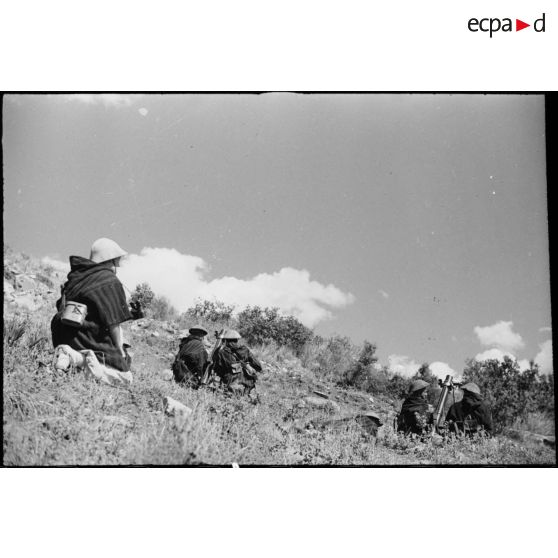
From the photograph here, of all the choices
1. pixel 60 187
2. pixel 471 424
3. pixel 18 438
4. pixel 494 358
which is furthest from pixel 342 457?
pixel 60 187

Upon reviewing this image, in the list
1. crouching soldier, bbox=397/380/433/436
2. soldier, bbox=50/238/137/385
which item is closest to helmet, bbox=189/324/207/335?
soldier, bbox=50/238/137/385

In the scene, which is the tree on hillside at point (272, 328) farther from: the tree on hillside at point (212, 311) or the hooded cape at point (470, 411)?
the hooded cape at point (470, 411)

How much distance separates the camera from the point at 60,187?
7.77 meters

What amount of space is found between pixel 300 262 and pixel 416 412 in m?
2.18

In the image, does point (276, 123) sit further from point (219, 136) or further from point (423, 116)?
point (423, 116)

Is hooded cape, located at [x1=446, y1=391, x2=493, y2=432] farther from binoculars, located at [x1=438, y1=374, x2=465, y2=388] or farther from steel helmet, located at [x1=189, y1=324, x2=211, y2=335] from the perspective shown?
steel helmet, located at [x1=189, y1=324, x2=211, y2=335]

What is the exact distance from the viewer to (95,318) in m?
7.63

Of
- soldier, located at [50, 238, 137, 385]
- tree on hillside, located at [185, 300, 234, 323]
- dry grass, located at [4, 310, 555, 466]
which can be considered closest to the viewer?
dry grass, located at [4, 310, 555, 466]

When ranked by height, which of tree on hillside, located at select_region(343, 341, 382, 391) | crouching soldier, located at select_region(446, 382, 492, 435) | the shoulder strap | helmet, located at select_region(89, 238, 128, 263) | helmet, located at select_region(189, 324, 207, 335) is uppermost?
helmet, located at select_region(89, 238, 128, 263)

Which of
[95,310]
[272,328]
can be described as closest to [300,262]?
[272,328]

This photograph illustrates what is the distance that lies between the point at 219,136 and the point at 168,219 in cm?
113

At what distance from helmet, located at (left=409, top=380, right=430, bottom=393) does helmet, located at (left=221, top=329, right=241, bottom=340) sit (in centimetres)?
209

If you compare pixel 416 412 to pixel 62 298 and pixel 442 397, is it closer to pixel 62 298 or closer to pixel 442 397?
pixel 442 397

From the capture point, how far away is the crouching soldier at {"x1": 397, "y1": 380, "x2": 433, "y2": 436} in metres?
7.72
